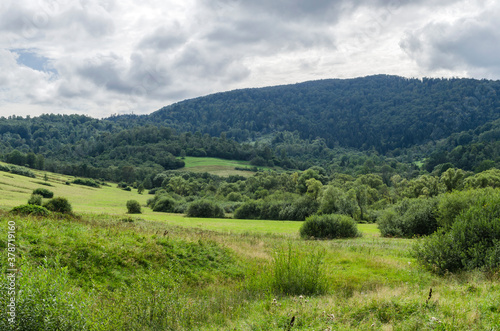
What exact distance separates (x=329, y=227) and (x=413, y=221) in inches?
431

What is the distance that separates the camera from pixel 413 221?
41.1 metres

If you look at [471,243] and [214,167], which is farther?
[214,167]

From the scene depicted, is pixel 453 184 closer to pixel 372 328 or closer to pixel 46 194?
pixel 372 328

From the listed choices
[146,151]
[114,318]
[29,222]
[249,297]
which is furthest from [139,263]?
[146,151]

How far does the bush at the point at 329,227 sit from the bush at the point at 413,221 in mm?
7007

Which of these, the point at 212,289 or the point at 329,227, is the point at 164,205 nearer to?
the point at 329,227

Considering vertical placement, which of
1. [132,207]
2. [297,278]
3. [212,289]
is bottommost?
[132,207]

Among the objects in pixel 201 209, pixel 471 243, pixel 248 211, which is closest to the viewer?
pixel 471 243

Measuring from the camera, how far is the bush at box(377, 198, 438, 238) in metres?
40.0

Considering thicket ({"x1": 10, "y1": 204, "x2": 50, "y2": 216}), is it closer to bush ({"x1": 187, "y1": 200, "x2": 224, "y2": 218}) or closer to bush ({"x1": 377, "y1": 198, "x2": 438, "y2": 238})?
bush ({"x1": 377, "y1": 198, "x2": 438, "y2": 238})

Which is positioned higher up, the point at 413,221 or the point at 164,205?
the point at 413,221

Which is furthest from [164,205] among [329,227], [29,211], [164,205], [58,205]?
[29,211]

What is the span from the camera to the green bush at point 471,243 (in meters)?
15.1

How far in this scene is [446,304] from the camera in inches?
340
